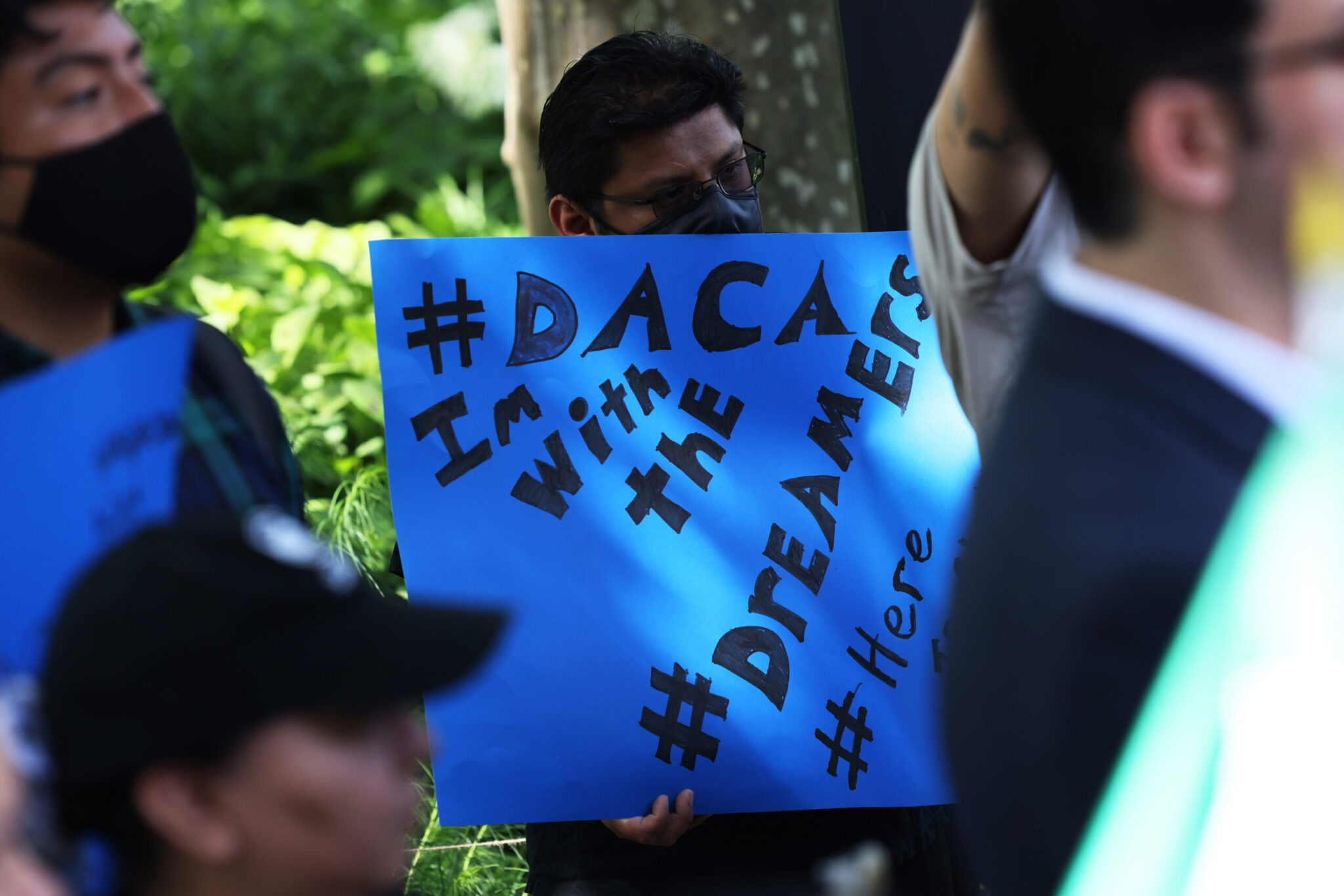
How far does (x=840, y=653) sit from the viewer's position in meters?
2.20

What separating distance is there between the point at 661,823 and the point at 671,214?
3.14ft

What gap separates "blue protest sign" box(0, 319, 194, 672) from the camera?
1.20 m

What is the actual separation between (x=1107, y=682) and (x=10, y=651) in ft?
2.96

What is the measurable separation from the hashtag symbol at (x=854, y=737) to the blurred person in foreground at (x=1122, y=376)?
40.0 inches

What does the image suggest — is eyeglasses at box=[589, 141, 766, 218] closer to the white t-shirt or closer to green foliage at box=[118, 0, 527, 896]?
the white t-shirt

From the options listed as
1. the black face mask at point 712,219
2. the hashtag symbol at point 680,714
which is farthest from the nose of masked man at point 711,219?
the hashtag symbol at point 680,714

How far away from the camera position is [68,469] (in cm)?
121

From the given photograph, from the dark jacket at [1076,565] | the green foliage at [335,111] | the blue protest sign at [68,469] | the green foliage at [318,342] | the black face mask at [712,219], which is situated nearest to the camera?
the dark jacket at [1076,565]

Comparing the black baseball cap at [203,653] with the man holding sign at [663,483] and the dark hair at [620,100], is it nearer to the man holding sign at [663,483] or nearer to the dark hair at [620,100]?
the man holding sign at [663,483]

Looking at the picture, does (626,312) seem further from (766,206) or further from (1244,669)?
(766,206)

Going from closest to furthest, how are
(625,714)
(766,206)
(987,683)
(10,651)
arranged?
(987,683), (10,651), (625,714), (766,206)

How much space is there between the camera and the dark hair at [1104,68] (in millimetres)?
1026

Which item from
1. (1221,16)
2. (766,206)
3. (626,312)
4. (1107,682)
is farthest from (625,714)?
(766,206)

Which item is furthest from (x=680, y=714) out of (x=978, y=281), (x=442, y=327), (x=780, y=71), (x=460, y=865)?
(x=780, y=71)
